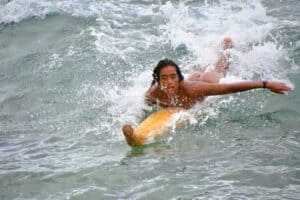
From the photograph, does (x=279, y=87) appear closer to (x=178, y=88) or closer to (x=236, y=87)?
(x=236, y=87)

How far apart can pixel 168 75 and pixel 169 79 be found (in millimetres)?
55

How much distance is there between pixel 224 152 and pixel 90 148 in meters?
1.72

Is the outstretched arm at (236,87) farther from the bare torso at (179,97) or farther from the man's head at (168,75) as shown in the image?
the man's head at (168,75)

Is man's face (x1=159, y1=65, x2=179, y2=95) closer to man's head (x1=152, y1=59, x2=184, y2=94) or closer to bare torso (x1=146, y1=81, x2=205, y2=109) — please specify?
man's head (x1=152, y1=59, x2=184, y2=94)

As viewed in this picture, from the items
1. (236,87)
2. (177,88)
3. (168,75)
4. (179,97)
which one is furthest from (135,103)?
(236,87)

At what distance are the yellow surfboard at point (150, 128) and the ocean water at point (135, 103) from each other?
0.12 metres

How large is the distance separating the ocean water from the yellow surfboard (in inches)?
4.7

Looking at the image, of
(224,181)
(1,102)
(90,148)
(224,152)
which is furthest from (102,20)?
(224,181)

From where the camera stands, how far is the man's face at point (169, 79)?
666 cm

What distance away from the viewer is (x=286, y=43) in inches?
360

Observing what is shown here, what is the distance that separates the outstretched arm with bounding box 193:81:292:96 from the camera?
589 cm

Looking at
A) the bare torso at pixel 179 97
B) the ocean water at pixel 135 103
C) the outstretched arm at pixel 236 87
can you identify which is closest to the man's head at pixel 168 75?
the bare torso at pixel 179 97

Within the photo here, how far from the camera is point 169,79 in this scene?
6.71 meters

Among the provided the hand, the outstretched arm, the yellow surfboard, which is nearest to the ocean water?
the yellow surfboard
